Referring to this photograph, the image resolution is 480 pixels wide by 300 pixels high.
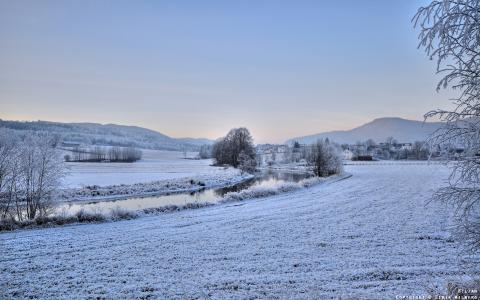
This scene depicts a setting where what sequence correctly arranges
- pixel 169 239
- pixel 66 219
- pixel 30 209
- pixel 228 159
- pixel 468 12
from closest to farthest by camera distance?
pixel 468 12 → pixel 169 239 → pixel 66 219 → pixel 30 209 → pixel 228 159

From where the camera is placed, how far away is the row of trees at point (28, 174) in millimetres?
25516

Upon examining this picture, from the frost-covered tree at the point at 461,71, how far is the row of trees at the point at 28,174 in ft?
91.5

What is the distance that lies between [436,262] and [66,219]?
2101 centimetres

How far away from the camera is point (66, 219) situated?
2169cm

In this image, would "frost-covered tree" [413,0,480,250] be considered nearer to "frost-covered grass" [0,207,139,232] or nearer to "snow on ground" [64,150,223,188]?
"frost-covered grass" [0,207,139,232]

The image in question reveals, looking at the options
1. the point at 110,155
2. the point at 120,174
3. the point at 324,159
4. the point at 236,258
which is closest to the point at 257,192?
the point at 236,258

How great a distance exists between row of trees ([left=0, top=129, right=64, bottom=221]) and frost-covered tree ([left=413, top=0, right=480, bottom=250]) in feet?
91.5

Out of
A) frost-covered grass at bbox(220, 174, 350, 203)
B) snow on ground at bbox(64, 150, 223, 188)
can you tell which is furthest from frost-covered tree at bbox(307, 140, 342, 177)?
frost-covered grass at bbox(220, 174, 350, 203)

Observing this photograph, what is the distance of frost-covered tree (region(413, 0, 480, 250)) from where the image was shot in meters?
6.85

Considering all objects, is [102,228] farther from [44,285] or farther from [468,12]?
[468,12]

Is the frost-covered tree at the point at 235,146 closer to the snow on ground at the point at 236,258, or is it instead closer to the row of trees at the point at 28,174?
the row of trees at the point at 28,174

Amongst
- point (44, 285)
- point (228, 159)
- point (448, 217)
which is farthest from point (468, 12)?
point (228, 159)

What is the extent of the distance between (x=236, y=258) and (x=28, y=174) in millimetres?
22438

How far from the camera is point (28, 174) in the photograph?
1060 inches
